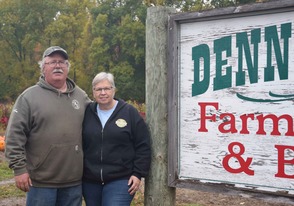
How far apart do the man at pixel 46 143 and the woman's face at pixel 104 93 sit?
231 mm

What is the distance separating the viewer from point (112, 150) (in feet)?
11.2

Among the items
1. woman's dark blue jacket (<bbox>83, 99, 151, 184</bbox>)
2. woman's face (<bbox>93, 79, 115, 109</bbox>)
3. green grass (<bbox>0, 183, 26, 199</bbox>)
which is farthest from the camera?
green grass (<bbox>0, 183, 26, 199</bbox>)

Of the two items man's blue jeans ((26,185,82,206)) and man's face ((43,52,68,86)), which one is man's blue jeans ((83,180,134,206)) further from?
man's face ((43,52,68,86))

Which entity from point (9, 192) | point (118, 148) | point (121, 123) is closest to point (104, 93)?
point (121, 123)

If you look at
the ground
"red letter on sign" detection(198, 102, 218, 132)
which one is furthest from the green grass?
"red letter on sign" detection(198, 102, 218, 132)

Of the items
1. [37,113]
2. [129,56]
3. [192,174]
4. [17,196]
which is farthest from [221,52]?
[129,56]

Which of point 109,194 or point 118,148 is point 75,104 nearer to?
point 118,148

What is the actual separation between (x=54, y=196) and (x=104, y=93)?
972 millimetres

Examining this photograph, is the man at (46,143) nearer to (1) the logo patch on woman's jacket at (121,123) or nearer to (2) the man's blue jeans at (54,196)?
(2) the man's blue jeans at (54,196)

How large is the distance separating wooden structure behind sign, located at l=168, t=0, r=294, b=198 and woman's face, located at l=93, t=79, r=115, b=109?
59cm

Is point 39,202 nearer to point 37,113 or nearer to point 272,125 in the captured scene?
point 37,113

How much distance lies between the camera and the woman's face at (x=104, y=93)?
352 centimetres

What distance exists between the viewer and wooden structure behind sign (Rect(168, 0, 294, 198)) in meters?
2.74

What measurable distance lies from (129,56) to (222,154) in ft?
111
